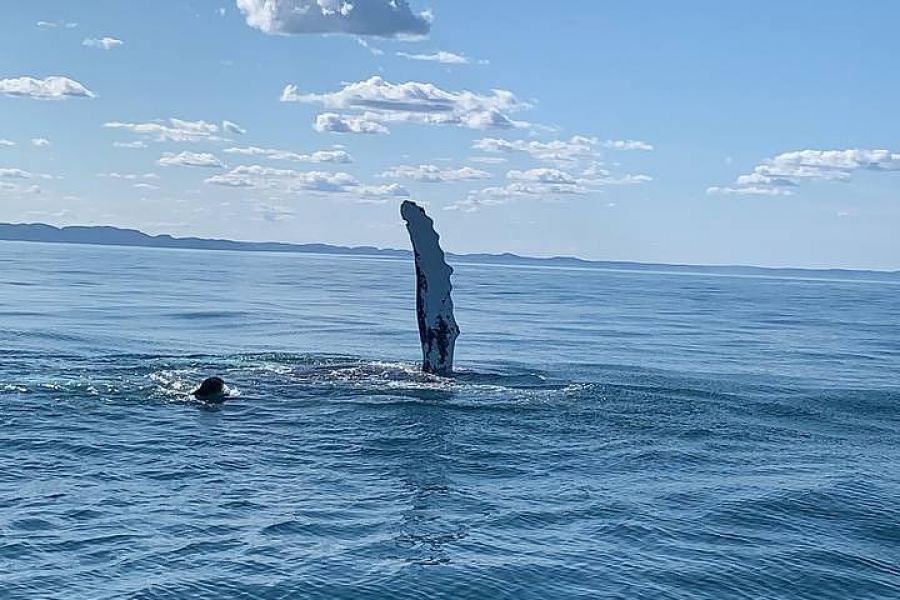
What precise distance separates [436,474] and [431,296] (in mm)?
19866

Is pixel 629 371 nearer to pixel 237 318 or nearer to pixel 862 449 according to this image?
pixel 862 449

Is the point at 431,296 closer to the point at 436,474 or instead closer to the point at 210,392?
the point at 210,392

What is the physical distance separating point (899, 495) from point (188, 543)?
69.8ft

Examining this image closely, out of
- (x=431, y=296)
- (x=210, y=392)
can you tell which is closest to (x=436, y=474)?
(x=210, y=392)

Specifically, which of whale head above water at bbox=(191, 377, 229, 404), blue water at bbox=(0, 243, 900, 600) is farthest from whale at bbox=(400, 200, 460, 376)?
whale head above water at bbox=(191, 377, 229, 404)

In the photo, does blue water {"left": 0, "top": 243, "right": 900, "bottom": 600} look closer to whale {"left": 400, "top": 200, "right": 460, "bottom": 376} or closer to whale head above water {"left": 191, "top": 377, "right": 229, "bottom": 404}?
whale head above water {"left": 191, "top": 377, "right": 229, "bottom": 404}

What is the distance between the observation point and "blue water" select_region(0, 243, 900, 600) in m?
22.8

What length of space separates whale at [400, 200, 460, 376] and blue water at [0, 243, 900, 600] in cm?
193

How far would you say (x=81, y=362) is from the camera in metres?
49.2

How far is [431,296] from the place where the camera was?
1982 inches

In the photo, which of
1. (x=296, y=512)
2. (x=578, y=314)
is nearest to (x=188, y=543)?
(x=296, y=512)

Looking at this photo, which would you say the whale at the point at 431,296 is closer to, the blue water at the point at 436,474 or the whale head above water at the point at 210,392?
the blue water at the point at 436,474

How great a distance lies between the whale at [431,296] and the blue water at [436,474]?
6.32ft

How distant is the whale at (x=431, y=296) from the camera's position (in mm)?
49562
